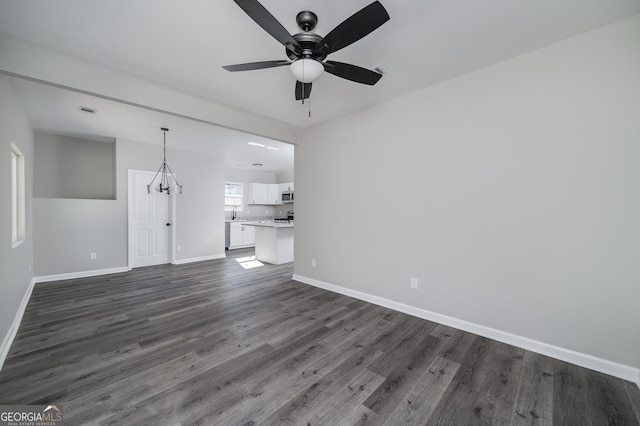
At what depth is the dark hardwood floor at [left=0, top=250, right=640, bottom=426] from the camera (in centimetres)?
161

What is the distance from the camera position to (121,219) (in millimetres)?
5145

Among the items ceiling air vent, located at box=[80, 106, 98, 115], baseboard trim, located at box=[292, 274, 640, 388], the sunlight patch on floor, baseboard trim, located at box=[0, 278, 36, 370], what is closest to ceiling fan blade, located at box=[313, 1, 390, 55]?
baseboard trim, located at box=[292, 274, 640, 388]

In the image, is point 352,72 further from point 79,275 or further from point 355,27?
point 79,275

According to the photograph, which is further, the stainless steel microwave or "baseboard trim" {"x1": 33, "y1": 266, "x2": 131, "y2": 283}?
the stainless steel microwave

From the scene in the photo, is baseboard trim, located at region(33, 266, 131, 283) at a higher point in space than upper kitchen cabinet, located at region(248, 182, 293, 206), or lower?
lower

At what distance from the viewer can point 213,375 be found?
77.3 inches

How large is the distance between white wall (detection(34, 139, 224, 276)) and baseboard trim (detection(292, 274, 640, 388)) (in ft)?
15.0

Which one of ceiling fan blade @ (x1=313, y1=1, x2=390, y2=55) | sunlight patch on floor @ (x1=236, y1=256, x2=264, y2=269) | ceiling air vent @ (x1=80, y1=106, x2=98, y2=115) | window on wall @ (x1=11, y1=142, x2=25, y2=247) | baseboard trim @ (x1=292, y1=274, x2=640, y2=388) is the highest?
ceiling air vent @ (x1=80, y1=106, x2=98, y2=115)

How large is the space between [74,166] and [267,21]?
582cm

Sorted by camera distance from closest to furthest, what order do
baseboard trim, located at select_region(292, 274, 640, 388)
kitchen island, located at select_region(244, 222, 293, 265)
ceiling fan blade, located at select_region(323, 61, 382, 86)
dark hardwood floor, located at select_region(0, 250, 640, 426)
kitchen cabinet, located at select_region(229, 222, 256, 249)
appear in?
dark hardwood floor, located at select_region(0, 250, 640, 426), ceiling fan blade, located at select_region(323, 61, 382, 86), baseboard trim, located at select_region(292, 274, 640, 388), kitchen island, located at select_region(244, 222, 293, 265), kitchen cabinet, located at select_region(229, 222, 256, 249)

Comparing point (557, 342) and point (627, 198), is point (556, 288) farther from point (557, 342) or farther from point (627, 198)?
point (627, 198)

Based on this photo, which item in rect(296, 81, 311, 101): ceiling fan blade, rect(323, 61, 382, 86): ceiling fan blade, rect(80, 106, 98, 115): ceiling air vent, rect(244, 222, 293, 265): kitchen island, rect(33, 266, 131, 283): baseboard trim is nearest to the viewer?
rect(323, 61, 382, 86): ceiling fan blade

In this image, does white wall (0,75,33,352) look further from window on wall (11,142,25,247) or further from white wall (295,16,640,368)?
white wall (295,16,640,368)

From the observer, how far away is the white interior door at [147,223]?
210 inches
